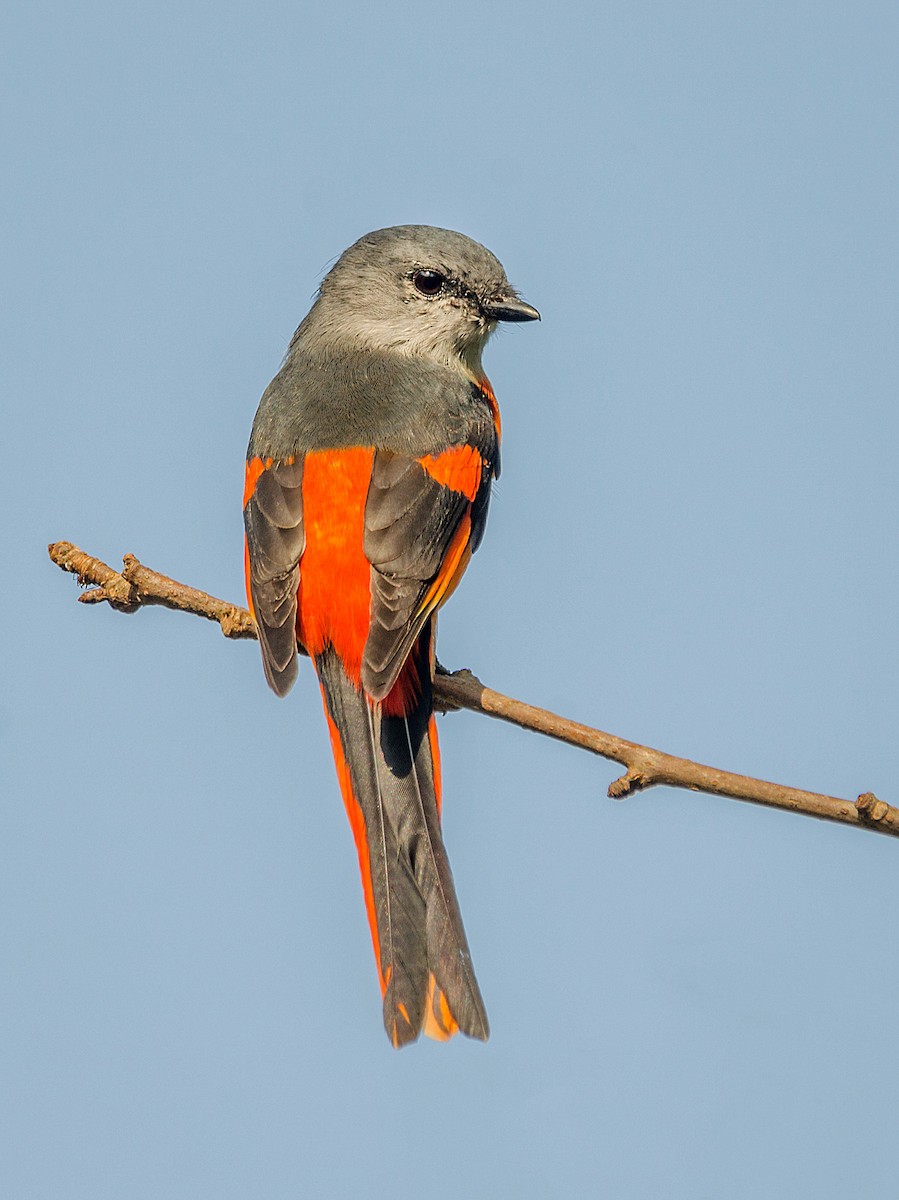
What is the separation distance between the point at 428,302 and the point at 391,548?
6.35 feet

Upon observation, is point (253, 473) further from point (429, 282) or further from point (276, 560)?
point (429, 282)

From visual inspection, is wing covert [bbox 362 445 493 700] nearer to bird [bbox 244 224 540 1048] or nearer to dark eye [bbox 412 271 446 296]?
bird [bbox 244 224 540 1048]

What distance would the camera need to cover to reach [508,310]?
7203 mm

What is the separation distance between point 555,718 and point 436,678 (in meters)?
1.13

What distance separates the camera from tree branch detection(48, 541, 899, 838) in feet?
13.1

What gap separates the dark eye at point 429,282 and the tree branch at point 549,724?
82.9 inches

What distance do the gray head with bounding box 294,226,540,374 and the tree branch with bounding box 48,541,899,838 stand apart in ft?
6.06

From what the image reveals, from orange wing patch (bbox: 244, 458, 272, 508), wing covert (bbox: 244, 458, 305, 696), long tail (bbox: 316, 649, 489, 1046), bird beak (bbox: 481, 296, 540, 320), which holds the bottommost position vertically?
long tail (bbox: 316, 649, 489, 1046)

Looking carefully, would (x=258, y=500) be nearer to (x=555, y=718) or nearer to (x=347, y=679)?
(x=347, y=679)

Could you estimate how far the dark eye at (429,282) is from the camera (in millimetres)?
7238

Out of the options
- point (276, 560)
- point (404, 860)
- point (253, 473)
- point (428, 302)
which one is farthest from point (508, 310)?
point (404, 860)

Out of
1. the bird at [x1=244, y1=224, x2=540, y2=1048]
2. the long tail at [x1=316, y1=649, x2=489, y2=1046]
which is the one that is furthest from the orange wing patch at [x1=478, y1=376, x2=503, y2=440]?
the long tail at [x1=316, y1=649, x2=489, y2=1046]

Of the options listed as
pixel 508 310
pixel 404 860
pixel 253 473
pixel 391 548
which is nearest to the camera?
pixel 404 860

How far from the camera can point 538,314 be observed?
721 centimetres
